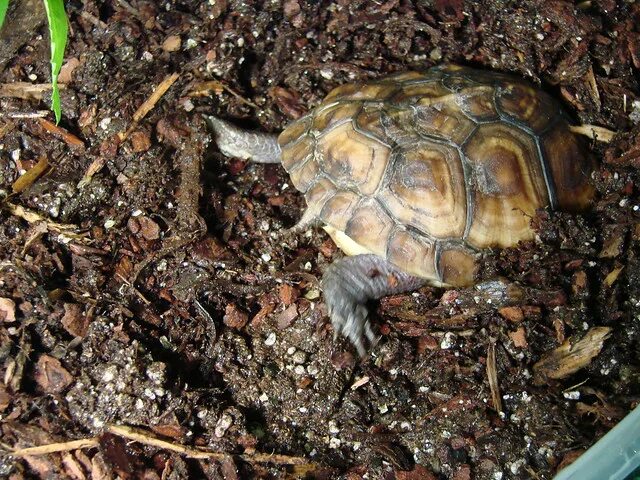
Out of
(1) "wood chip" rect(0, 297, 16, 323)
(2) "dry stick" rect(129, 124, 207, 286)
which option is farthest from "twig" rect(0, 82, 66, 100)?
(1) "wood chip" rect(0, 297, 16, 323)

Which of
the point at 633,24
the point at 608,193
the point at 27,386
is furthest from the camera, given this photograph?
the point at 633,24

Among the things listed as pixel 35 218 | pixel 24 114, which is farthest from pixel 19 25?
pixel 35 218

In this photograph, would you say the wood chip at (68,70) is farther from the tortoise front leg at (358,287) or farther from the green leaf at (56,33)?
the tortoise front leg at (358,287)

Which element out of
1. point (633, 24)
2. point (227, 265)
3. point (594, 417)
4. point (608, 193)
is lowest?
point (594, 417)

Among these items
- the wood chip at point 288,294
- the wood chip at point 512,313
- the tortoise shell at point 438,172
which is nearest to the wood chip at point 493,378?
the wood chip at point 512,313

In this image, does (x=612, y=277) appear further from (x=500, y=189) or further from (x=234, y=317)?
(x=234, y=317)

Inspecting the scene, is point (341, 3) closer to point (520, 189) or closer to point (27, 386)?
point (520, 189)

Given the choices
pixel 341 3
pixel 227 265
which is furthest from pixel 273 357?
pixel 341 3

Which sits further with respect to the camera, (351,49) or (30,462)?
(351,49)
